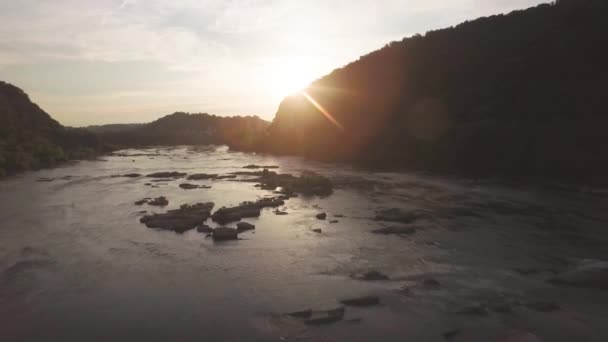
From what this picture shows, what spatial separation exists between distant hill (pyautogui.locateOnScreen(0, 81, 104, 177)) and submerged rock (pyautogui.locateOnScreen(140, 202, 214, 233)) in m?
41.1

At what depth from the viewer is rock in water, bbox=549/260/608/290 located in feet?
57.8

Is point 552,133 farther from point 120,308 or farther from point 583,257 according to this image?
point 120,308

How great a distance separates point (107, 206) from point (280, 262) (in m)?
22.9

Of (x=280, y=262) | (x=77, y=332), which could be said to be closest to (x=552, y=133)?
(x=280, y=262)

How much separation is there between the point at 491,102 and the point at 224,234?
47.0 metres

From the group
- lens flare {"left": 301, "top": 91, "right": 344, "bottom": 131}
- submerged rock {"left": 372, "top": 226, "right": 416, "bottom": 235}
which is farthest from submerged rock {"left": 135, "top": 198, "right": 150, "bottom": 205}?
lens flare {"left": 301, "top": 91, "right": 344, "bottom": 131}

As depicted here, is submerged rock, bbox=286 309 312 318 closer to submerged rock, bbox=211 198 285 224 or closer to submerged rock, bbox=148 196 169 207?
submerged rock, bbox=211 198 285 224

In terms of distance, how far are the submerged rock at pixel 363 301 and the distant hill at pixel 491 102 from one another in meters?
34.1

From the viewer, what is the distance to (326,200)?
130 feet

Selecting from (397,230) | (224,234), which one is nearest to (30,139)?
(224,234)

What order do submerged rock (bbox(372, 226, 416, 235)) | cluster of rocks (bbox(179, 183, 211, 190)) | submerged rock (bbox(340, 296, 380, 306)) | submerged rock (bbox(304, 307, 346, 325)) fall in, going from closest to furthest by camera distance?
submerged rock (bbox(304, 307, 346, 325)) → submerged rock (bbox(340, 296, 380, 306)) → submerged rock (bbox(372, 226, 416, 235)) → cluster of rocks (bbox(179, 183, 211, 190))

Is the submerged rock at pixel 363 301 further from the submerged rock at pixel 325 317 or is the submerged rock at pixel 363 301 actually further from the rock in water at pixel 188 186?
the rock in water at pixel 188 186

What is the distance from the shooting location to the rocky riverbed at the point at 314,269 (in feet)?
49.4

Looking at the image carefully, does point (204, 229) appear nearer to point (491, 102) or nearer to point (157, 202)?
point (157, 202)
